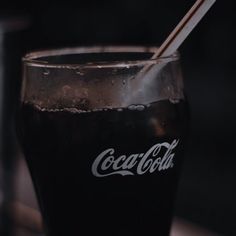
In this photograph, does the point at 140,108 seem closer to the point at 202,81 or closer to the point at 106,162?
the point at 106,162

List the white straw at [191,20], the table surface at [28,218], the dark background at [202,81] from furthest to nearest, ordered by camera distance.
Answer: the dark background at [202,81], the table surface at [28,218], the white straw at [191,20]

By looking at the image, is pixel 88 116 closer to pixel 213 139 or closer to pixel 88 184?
pixel 88 184

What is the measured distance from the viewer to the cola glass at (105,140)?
0.42m

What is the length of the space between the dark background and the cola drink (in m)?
0.69

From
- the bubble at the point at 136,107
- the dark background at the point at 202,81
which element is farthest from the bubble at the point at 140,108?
the dark background at the point at 202,81

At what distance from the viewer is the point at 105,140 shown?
42 cm

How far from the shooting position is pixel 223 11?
1224 mm

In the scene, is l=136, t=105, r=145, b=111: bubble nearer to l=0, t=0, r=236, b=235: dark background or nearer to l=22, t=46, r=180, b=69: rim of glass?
l=22, t=46, r=180, b=69: rim of glass

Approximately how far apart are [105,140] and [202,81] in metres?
0.93

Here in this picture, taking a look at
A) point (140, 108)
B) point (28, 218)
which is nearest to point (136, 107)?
point (140, 108)

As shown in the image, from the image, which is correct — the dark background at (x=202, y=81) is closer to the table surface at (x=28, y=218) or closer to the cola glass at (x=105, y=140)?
the table surface at (x=28, y=218)

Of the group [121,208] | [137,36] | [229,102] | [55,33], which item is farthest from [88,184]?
[55,33]

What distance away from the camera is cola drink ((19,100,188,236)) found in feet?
1.37

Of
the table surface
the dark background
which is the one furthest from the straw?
the dark background
